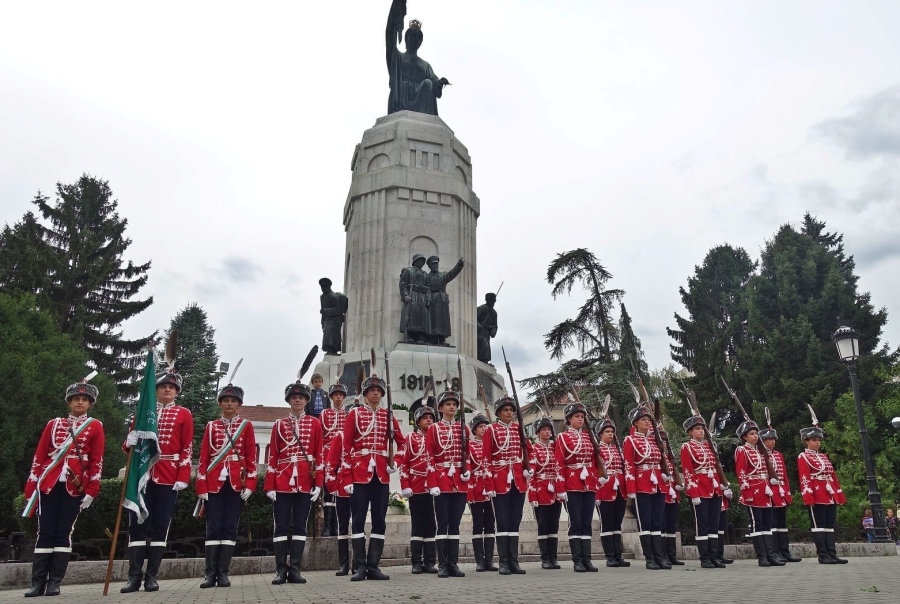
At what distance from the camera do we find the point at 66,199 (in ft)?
119

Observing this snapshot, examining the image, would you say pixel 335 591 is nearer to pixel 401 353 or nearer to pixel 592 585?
pixel 592 585

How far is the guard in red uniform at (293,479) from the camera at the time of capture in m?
7.55

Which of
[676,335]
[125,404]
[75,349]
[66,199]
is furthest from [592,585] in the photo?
[676,335]

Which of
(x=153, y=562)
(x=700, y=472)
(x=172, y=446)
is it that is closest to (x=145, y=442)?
(x=172, y=446)

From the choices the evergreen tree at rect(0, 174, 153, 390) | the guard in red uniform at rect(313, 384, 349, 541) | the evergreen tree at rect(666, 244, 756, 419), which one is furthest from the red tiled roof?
the guard in red uniform at rect(313, 384, 349, 541)

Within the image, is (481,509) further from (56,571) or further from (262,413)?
(262,413)

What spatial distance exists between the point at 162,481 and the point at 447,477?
3.02 m

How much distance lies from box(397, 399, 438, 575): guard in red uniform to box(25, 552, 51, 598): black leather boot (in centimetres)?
354

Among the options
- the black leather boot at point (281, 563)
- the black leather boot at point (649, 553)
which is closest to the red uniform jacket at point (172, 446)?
the black leather boot at point (281, 563)

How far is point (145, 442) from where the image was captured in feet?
23.2

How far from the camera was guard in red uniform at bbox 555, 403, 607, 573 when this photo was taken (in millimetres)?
8836

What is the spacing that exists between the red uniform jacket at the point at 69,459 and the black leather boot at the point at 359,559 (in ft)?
8.43

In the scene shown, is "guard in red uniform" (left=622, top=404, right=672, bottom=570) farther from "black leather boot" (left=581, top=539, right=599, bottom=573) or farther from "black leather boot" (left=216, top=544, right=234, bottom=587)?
"black leather boot" (left=216, top=544, right=234, bottom=587)

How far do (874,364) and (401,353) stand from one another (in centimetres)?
2168
